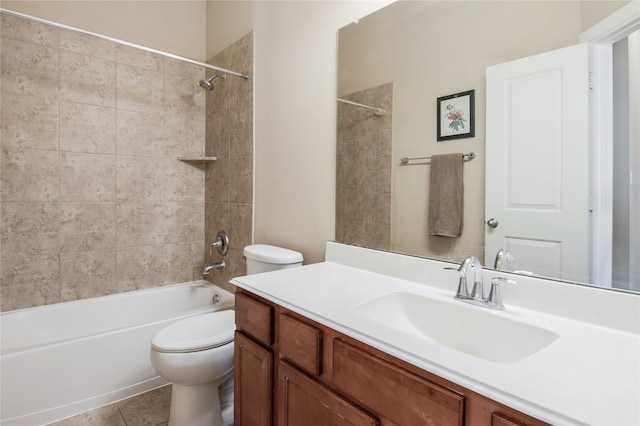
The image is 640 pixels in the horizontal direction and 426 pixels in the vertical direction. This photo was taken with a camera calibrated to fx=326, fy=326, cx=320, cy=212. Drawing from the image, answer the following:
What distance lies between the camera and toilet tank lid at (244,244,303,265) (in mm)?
1651

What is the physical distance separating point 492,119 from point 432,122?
0.22 metres

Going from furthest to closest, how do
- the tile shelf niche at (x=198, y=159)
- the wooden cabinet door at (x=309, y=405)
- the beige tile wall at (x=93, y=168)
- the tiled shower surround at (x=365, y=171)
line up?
the tile shelf niche at (x=198, y=159) < the beige tile wall at (x=93, y=168) < the tiled shower surround at (x=365, y=171) < the wooden cabinet door at (x=309, y=405)

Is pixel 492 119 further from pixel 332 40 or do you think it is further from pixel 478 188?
pixel 332 40

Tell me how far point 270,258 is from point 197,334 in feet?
1.64

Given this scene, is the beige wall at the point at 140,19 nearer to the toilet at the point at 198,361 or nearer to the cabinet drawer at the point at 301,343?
the toilet at the point at 198,361

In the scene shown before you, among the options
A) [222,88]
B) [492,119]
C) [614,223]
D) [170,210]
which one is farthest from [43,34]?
[614,223]

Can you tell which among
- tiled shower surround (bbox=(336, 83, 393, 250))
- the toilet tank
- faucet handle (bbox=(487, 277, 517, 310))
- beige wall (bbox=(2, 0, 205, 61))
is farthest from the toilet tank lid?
beige wall (bbox=(2, 0, 205, 61))

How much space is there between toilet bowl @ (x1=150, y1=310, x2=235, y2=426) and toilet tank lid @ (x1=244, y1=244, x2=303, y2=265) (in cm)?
38

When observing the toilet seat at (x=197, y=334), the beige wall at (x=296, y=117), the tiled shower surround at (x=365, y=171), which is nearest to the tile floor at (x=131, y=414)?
the toilet seat at (x=197, y=334)

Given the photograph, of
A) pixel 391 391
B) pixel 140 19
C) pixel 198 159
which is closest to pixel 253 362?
pixel 391 391

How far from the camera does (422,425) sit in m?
0.65

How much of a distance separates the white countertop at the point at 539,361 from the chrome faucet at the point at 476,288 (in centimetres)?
4

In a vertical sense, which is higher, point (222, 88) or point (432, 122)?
point (222, 88)

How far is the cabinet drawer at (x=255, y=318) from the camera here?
1.07m
